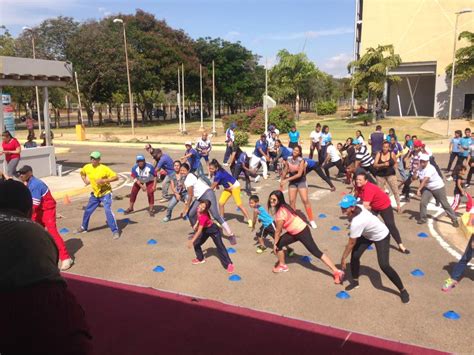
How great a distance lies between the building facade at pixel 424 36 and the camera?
39.4 m

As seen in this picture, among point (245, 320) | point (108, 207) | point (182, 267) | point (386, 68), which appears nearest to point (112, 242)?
point (108, 207)

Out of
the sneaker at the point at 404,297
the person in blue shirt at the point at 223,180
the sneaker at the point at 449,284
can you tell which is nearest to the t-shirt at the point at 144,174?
the person in blue shirt at the point at 223,180

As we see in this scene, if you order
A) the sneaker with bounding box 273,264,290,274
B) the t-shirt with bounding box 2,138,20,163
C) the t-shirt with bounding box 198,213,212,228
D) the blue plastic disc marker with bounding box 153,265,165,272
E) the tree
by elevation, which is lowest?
the blue plastic disc marker with bounding box 153,265,165,272

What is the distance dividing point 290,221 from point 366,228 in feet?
3.85

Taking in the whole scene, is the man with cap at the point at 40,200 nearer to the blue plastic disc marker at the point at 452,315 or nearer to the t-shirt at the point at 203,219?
the t-shirt at the point at 203,219

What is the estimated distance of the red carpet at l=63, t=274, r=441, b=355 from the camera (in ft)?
16.0

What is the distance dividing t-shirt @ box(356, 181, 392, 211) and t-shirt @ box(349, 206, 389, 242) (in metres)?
1.30

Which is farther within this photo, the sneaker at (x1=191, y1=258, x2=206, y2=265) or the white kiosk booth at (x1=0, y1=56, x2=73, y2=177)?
the white kiosk booth at (x1=0, y1=56, x2=73, y2=177)

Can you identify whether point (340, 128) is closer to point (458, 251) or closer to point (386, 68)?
point (386, 68)

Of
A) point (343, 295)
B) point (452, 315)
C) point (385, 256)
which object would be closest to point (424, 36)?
point (385, 256)

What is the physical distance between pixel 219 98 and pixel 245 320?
5743 cm

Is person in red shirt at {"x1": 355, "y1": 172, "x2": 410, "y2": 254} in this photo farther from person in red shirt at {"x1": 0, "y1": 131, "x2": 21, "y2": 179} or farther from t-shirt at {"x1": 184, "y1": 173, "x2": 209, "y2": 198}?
person in red shirt at {"x1": 0, "y1": 131, "x2": 21, "y2": 179}

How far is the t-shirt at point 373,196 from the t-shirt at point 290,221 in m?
1.27

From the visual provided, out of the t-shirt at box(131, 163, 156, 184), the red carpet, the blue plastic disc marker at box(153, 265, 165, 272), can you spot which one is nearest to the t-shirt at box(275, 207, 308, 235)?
the red carpet
